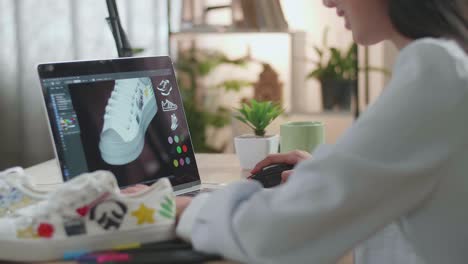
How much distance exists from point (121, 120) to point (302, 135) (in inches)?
19.6

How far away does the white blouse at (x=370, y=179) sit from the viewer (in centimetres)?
92

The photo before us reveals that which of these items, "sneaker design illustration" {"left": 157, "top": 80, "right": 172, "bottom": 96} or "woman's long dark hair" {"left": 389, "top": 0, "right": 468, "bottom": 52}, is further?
"sneaker design illustration" {"left": 157, "top": 80, "right": 172, "bottom": 96}

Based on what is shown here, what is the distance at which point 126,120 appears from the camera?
148 cm

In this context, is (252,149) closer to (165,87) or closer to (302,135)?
(302,135)

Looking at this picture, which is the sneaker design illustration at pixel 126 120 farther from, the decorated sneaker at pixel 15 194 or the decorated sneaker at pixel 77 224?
the decorated sneaker at pixel 77 224

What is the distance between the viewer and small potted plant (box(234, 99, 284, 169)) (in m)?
1.81

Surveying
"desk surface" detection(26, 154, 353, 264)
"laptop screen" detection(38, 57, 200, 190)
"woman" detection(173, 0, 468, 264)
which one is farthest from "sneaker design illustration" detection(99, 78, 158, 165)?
"woman" detection(173, 0, 468, 264)

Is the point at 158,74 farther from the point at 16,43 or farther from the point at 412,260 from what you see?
the point at 16,43

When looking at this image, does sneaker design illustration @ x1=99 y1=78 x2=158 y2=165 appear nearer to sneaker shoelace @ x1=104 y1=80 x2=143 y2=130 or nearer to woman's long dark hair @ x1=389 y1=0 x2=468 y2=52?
sneaker shoelace @ x1=104 y1=80 x2=143 y2=130

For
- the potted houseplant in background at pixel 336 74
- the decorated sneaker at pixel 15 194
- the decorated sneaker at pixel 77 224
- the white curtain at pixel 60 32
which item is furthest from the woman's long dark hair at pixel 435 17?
the white curtain at pixel 60 32

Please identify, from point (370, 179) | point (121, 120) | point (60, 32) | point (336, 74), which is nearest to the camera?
point (370, 179)

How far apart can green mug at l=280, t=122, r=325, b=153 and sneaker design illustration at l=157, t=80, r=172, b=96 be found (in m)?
0.35

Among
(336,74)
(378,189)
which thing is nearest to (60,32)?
(336,74)

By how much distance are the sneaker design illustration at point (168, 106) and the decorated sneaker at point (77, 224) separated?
543 mm
